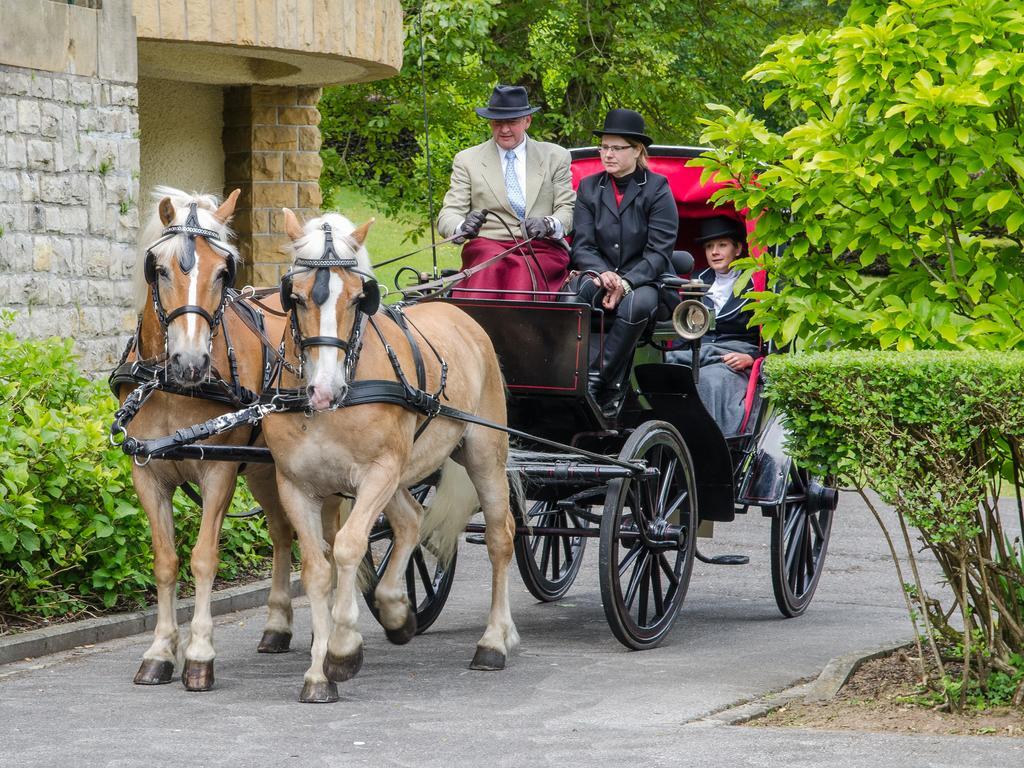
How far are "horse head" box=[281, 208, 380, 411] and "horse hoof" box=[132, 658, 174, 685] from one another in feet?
4.86

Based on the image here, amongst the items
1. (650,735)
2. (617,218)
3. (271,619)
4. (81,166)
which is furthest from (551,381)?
(81,166)

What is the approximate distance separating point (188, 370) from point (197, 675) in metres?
1.38

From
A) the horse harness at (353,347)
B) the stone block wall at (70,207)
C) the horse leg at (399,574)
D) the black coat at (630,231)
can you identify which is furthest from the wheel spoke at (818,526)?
the stone block wall at (70,207)

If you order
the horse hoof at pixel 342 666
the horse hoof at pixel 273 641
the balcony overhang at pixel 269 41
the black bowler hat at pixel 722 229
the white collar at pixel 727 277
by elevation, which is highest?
the balcony overhang at pixel 269 41

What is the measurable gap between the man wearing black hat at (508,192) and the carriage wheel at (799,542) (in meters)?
1.99

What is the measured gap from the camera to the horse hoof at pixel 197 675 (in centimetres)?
600

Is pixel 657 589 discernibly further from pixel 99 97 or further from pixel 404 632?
pixel 99 97

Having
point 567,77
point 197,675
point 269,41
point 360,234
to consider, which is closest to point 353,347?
point 360,234

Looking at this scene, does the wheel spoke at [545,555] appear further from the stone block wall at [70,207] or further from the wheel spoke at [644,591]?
the stone block wall at [70,207]

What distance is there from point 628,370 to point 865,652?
1983mm

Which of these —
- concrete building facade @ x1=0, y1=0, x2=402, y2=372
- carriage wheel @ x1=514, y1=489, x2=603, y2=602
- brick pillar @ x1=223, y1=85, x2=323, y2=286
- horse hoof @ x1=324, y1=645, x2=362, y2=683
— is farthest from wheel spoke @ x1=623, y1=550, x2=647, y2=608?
brick pillar @ x1=223, y1=85, x2=323, y2=286

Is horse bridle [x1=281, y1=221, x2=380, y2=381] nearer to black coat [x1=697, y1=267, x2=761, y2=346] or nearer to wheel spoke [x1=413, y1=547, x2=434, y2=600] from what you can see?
wheel spoke [x1=413, y1=547, x2=434, y2=600]

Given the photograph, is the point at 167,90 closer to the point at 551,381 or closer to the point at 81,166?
the point at 81,166

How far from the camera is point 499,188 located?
805cm
